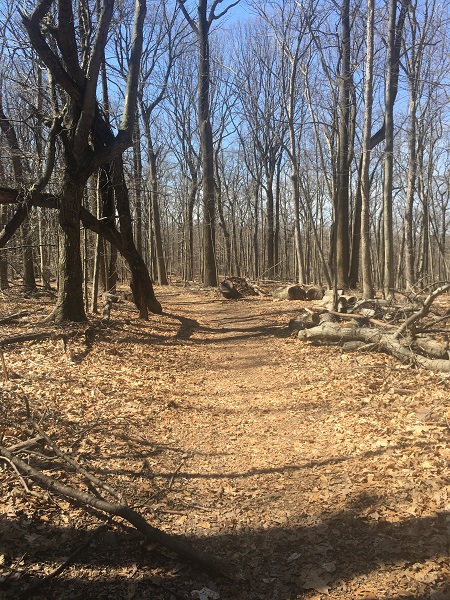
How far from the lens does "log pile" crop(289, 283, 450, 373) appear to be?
693cm

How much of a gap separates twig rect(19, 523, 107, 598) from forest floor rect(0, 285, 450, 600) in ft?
0.11

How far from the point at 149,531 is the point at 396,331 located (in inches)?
228

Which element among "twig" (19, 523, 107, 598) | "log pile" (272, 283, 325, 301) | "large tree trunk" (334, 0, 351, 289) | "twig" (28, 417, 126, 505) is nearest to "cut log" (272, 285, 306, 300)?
"log pile" (272, 283, 325, 301)

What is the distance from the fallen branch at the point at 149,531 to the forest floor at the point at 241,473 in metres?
0.07

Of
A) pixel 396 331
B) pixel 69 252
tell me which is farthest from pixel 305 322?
pixel 69 252

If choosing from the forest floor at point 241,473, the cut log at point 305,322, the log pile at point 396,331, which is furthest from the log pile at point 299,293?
the forest floor at point 241,473

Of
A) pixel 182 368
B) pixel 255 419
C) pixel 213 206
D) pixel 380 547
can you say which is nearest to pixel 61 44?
pixel 182 368

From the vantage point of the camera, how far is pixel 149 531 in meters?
3.15

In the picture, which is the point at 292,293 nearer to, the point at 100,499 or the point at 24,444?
the point at 24,444

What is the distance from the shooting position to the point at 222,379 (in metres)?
7.45

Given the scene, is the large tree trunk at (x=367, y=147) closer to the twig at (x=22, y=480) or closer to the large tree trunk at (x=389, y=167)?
the large tree trunk at (x=389, y=167)

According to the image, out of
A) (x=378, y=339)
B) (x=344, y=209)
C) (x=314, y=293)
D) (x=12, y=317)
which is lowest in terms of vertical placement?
(x=378, y=339)

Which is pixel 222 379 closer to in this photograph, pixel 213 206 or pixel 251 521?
pixel 251 521

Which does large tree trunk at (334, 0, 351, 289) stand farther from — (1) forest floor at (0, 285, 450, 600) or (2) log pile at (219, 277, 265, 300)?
(1) forest floor at (0, 285, 450, 600)
